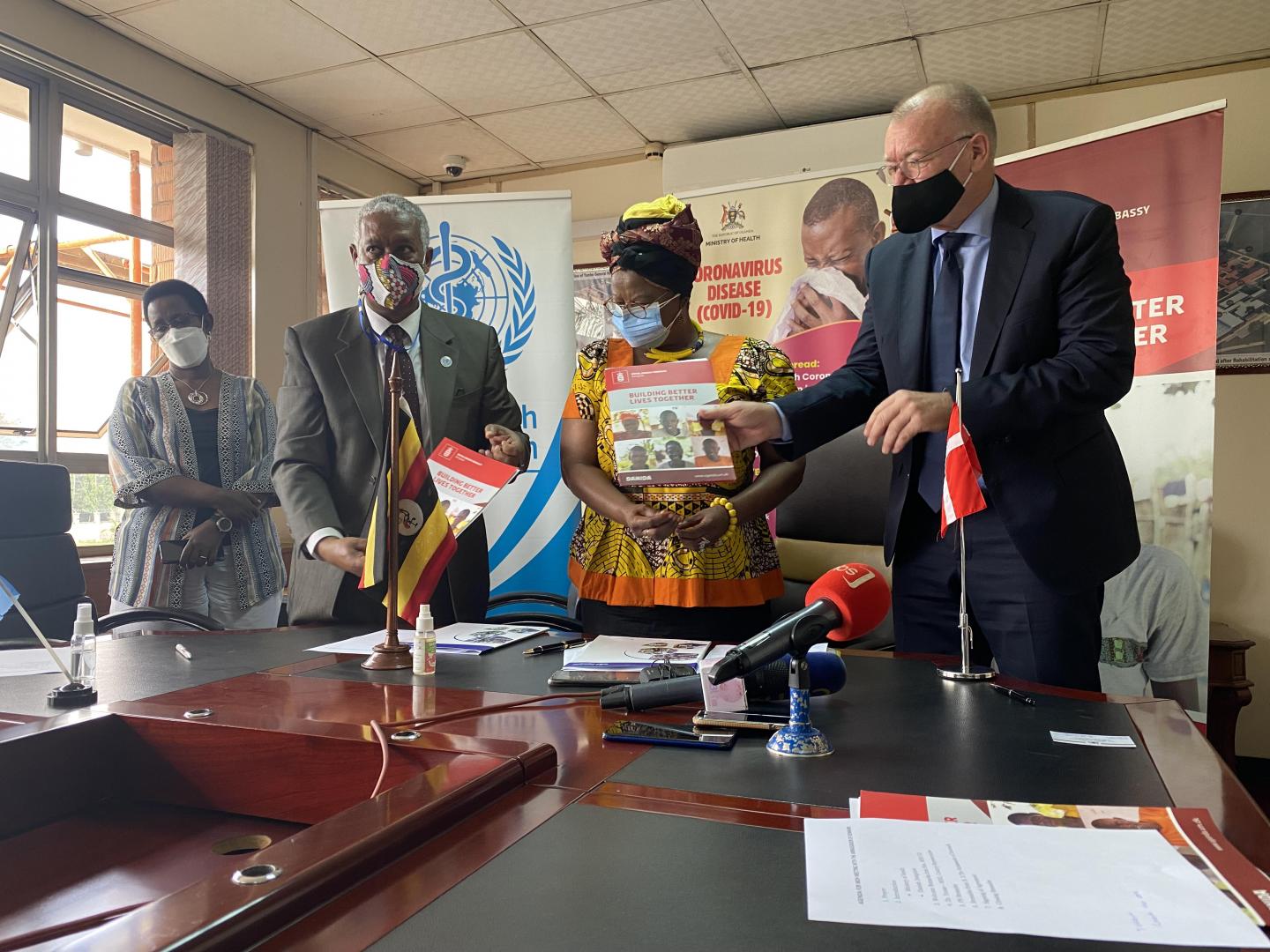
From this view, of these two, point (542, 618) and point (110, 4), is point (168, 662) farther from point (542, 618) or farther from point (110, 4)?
point (110, 4)

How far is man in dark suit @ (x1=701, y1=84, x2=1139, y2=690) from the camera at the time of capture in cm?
159

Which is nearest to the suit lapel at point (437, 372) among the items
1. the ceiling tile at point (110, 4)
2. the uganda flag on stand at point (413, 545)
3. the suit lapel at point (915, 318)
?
the uganda flag on stand at point (413, 545)

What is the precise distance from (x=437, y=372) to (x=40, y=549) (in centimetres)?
118

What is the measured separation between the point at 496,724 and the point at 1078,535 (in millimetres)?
1069

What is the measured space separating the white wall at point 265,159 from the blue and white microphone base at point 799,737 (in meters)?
4.21

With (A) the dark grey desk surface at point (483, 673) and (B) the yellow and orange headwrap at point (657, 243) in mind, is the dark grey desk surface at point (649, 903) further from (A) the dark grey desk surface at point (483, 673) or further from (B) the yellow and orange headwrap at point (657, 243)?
(B) the yellow and orange headwrap at point (657, 243)

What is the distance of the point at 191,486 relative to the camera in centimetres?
308

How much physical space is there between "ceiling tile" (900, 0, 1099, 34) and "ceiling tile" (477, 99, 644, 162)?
162cm

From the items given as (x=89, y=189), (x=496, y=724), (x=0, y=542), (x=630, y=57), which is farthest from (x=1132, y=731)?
(x=89, y=189)

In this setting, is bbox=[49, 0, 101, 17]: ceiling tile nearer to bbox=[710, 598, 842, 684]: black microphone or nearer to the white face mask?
the white face mask

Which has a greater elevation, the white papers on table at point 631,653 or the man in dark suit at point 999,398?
the man in dark suit at point 999,398

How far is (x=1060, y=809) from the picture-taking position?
788 mm

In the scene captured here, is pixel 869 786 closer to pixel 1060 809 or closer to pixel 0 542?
pixel 1060 809

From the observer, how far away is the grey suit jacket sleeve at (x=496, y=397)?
8.37ft
